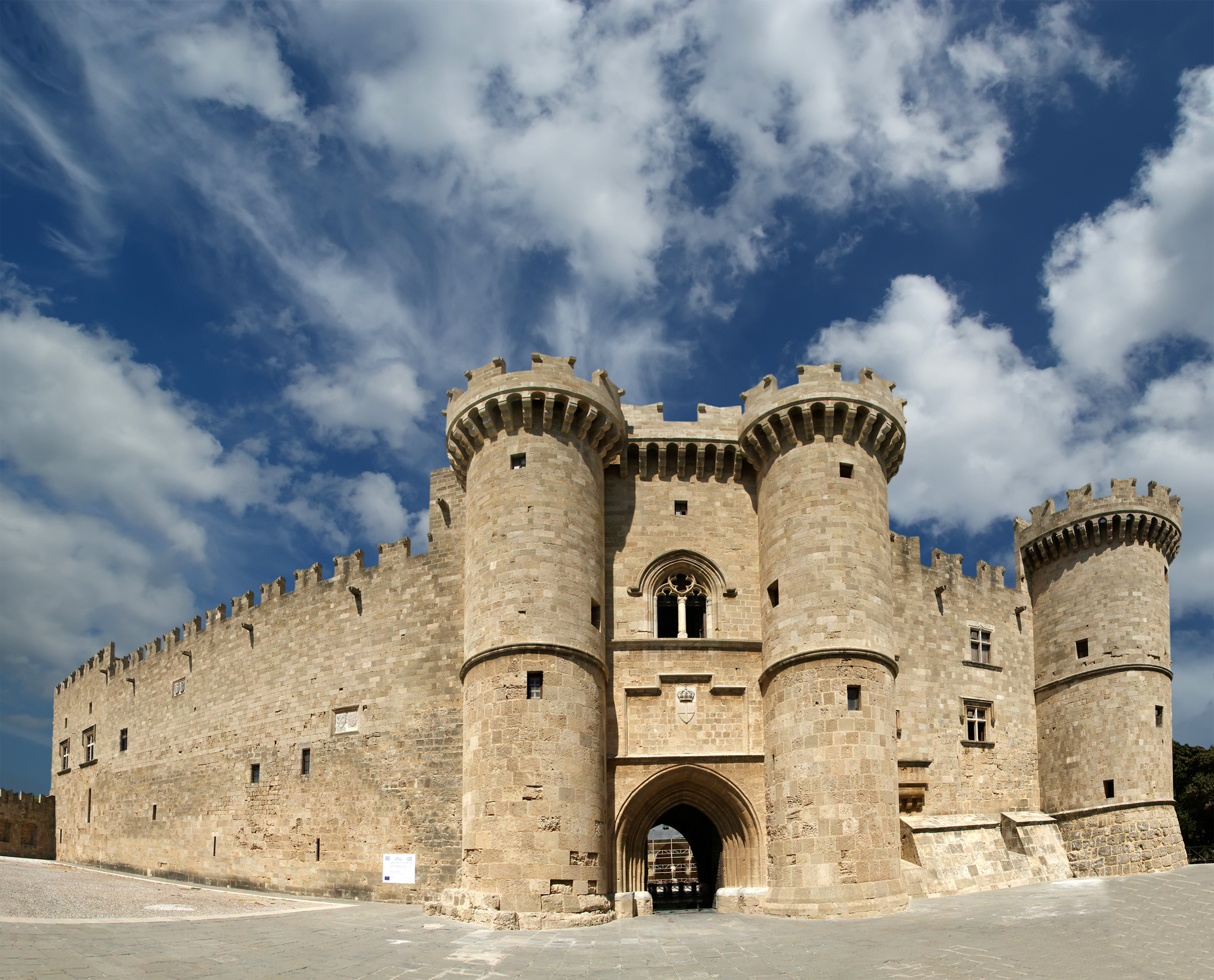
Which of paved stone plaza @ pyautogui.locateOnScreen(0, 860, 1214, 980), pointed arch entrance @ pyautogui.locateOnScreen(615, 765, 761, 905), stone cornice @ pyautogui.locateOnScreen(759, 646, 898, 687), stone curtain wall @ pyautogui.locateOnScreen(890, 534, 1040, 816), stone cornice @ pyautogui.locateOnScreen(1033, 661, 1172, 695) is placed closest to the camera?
paved stone plaza @ pyautogui.locateOnScreen(0, 860, 1214, 980)

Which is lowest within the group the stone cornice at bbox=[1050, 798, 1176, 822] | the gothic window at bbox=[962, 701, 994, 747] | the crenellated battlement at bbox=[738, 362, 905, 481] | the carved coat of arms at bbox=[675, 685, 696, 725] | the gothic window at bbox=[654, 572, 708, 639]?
the stone cornice at bbox=[1050, 798, 1176, 822]

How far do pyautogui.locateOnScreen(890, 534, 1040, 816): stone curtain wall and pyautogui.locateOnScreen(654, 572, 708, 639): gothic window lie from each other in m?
4.39

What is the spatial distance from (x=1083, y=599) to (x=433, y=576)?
16.0 metres

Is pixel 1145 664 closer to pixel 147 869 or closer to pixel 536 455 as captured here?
pixel 536 455

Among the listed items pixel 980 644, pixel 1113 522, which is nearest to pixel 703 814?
pixel 980 644

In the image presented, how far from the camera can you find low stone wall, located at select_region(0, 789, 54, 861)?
35.2 metres

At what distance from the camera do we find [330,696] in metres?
23.5

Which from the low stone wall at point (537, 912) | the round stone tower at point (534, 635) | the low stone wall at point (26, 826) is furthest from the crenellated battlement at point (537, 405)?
the low stone wall at point (26, 826)

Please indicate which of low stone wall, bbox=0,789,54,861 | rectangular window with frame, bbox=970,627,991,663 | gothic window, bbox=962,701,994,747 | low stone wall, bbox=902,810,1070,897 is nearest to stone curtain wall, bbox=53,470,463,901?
low stone wall, bbox=0,789,54,861

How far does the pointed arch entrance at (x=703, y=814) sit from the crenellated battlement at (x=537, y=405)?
277 inches

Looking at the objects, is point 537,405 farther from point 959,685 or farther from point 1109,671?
point 1109,671

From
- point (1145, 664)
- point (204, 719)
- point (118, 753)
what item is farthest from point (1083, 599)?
point (118, 753)

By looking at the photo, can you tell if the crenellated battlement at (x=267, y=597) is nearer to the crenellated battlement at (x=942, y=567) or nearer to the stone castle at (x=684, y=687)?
the stone castle at (x=684, y=687)

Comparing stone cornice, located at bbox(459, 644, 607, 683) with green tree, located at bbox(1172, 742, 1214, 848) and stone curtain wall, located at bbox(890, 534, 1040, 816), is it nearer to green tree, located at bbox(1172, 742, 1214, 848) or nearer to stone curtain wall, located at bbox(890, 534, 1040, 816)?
stone curtain wall, located at bbox(890, 534, 1040, 816)
